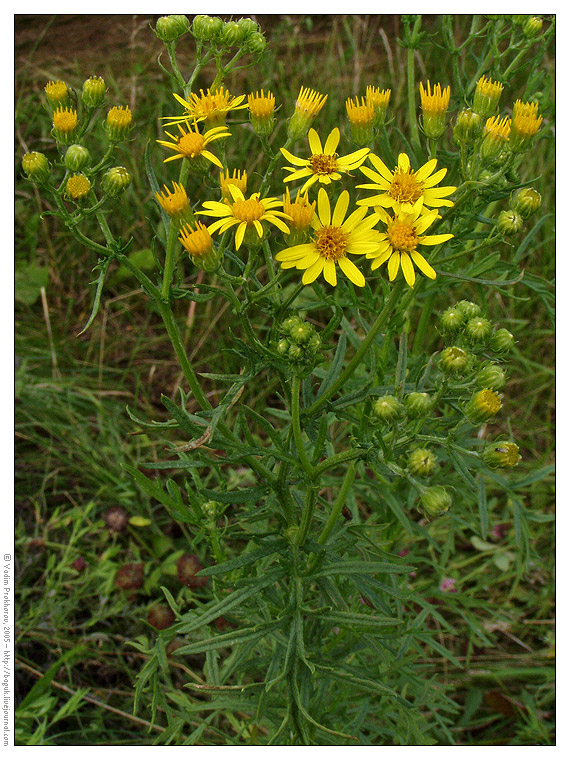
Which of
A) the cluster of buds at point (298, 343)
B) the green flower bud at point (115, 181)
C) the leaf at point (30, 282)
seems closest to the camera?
the cluster of buds at point (298, 343)

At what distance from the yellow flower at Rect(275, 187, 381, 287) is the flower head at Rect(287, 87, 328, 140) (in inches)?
10.5

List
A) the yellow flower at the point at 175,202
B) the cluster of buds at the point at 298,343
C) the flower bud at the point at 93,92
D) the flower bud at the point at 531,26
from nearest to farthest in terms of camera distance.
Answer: the cluster of buds at the point at 298,343 → the yellow flower at the point at 175,202 → the flower bud at the point at 93,92 → the flower bud at the point at 531,26

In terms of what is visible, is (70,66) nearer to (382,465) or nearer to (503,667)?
(382,465)

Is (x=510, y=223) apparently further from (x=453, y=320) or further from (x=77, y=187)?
(x=77, y=187)

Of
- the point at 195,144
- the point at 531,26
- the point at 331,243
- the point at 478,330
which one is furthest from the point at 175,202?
the point at 531,26

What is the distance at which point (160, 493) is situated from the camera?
7.37 feet

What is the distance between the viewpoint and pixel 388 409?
192 cm

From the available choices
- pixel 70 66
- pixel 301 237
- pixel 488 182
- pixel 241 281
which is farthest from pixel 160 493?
pixel 70 66

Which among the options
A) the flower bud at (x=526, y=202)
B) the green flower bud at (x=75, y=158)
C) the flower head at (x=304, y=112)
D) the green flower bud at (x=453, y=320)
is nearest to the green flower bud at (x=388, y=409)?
the green flower bud at (x=453, y=320)

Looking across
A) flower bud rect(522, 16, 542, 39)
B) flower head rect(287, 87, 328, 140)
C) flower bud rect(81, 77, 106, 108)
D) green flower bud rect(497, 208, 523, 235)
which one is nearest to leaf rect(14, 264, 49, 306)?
flower bud rect(81, 77, 106, 108)

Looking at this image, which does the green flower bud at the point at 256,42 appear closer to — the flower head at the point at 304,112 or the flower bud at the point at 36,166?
the flower head at the point at 304,112

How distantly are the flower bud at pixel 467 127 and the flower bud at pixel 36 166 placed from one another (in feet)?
4.22

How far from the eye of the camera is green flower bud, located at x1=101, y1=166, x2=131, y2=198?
2.07 m

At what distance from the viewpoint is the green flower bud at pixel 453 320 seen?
2.10 meters
